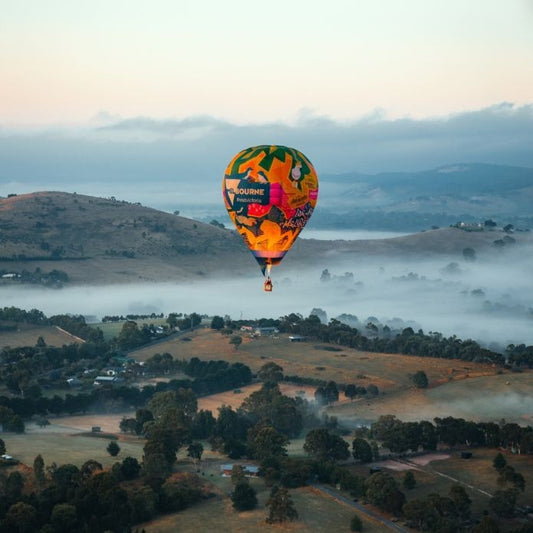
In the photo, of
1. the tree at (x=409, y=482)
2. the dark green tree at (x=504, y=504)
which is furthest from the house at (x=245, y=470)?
the dark green tree at (x=504, y=504)

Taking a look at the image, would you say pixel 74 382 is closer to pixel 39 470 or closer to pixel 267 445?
pixel 267 445

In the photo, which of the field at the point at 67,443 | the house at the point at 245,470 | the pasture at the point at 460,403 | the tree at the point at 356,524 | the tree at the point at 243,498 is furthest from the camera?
the pasture at the point at 460,403

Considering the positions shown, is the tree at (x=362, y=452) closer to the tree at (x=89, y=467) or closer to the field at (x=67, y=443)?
the field at (x=67, y=443)

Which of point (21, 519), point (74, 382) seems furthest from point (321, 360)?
point (21, 519)

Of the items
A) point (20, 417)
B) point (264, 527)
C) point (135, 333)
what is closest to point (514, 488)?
point (264, 527)

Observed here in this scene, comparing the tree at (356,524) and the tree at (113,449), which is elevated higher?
the tree at (113,449)

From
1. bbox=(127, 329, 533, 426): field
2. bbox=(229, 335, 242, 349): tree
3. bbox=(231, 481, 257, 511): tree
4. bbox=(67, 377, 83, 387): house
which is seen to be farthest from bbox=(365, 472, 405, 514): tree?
bbox=(229, 335, 242, 349): tree
